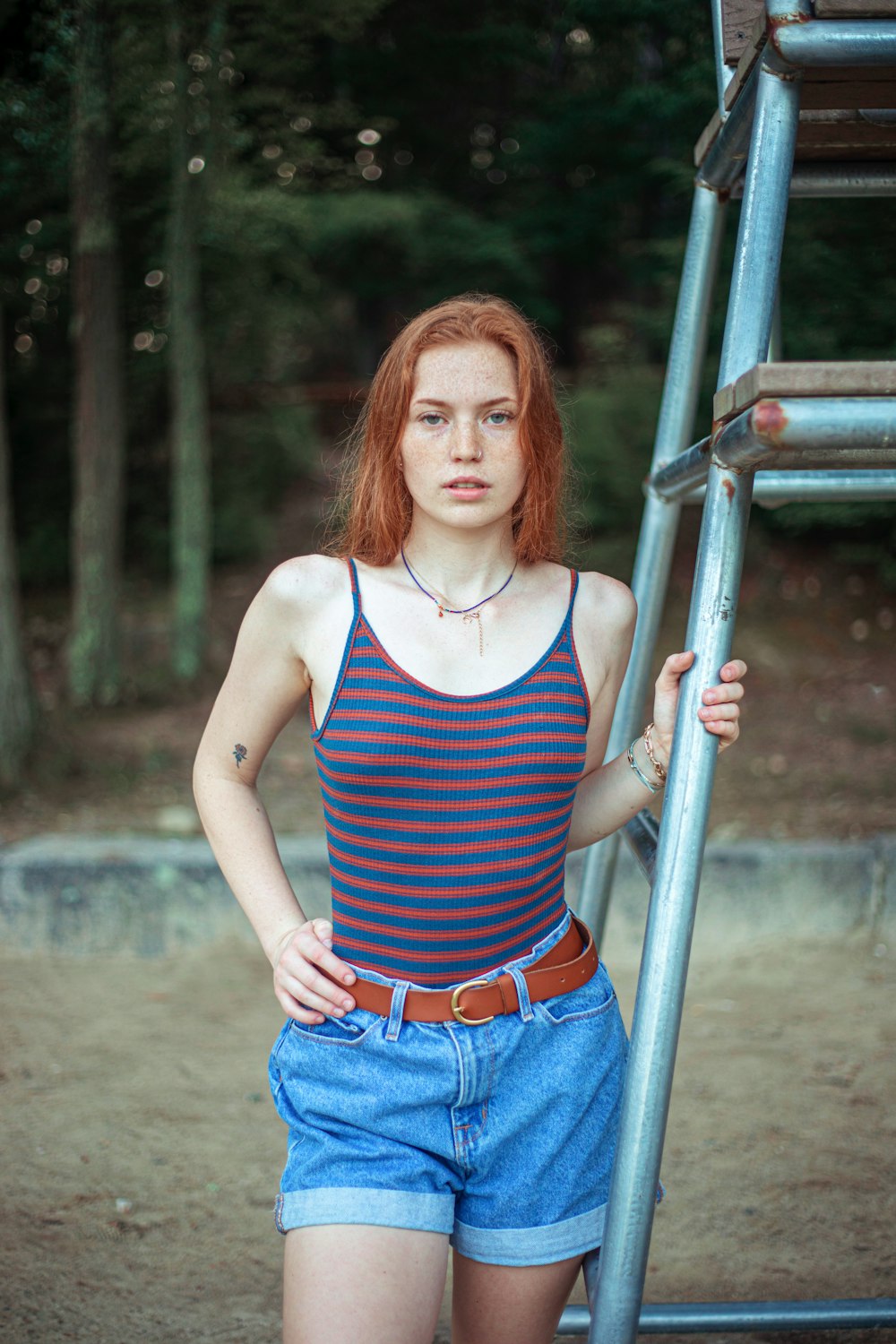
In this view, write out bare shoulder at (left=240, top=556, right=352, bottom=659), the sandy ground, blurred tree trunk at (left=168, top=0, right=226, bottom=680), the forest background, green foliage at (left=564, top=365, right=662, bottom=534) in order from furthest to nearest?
green foliage at (left=564, top=365, right=662, bottom=534)
blurred tree trunk at (left=168, top=0, right=226, bottom=680)
the forest background
the sandy ground
bare shoulder at (left=240, top=556, right=352, bottom=659)

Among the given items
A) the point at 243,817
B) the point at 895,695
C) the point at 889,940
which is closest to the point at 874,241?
the point at 895,695

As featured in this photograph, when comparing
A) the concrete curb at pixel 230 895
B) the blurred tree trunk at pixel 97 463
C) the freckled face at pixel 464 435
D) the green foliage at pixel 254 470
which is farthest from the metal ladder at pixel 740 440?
the green foliage at pixel 254 470

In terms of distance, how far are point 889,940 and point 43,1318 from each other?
279 centimetres

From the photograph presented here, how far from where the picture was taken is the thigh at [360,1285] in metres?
1.29

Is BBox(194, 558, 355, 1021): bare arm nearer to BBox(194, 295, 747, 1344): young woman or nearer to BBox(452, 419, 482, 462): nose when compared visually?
BBox(194, 295, 747, 1344): young woman

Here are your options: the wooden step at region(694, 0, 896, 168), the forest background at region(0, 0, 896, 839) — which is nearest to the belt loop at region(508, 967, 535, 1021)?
the wooden step at region(694, 0, 896, 168)

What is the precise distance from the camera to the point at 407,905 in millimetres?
1432

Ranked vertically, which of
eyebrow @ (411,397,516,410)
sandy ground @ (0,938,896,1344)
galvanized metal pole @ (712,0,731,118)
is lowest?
sandy ground @ (0,938,896,1344)

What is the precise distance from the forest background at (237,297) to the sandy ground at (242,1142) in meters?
1.16

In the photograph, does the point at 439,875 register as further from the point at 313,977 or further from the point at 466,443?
the point at 466,443

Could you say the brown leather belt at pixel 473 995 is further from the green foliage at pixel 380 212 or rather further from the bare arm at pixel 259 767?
the green foliage at pixel 380 212

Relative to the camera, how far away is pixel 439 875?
1428 mm

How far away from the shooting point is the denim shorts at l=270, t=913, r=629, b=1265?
1.35 meters

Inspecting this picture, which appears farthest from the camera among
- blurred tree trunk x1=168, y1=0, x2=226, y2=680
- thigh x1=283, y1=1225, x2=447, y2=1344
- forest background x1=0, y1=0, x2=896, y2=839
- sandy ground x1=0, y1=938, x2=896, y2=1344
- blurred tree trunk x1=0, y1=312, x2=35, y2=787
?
blurred tree trunk x1=168, y1=0, x2=226, y2=680
